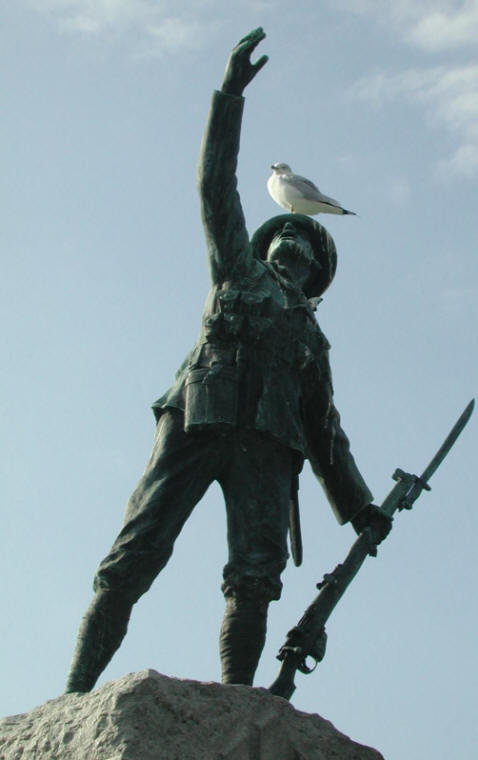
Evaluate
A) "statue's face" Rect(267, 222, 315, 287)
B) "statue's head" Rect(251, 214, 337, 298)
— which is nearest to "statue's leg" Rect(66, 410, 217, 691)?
"statue's face" Rect(267, 222, 315, 287)

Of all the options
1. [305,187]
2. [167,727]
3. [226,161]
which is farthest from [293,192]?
[167,727]

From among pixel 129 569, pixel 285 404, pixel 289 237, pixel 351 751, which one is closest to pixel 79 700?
pixel 129 569

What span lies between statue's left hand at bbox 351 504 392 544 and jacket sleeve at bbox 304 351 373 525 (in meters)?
0.04

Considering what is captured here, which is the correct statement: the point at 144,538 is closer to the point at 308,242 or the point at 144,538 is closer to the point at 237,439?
the point at 237,439

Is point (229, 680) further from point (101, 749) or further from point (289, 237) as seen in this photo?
point (289, 237)

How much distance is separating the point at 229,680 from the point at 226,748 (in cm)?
76

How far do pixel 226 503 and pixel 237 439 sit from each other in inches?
12.7

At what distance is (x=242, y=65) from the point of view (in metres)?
7.26

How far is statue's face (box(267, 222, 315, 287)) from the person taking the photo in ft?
Result: 25.8

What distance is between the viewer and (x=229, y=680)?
668cm

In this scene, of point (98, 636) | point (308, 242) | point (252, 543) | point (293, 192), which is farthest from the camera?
point (293, 192)

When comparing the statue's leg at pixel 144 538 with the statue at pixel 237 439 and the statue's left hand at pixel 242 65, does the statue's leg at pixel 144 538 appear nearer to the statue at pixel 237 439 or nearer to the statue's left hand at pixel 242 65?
the statue at pixel 237 439

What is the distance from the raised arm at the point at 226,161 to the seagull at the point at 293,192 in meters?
2.38

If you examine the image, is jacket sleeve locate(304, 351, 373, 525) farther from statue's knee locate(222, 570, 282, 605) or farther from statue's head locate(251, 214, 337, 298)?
statue's knee locate(222, 570, 282, 605)
